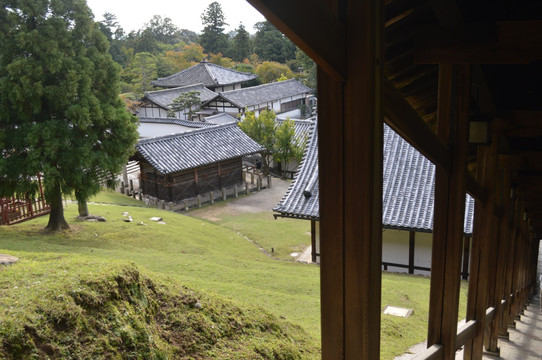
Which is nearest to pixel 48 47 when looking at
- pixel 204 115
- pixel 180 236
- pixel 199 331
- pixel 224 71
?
pixel 180 236

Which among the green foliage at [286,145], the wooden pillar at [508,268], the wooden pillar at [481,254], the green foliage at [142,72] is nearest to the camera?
the wooden pillar at [481,254]

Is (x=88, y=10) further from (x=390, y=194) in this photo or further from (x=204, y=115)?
(x=204, y=115)

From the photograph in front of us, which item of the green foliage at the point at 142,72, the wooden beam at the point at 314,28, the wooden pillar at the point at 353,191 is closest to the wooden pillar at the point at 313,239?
the wooden pillar at the point at 353,191

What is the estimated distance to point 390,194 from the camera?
13.8 m

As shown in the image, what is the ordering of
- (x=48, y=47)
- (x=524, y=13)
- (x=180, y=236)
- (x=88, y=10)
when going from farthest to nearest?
(x=180, y=236) → (x=88, y=10) → (x=48, y=47) → (x=524, y=13)

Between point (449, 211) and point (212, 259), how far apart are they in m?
8.94

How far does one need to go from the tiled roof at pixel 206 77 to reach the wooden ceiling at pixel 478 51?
38725 mm

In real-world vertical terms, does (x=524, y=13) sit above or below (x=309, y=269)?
above

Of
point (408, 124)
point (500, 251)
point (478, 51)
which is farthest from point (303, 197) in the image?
point (408, 124)

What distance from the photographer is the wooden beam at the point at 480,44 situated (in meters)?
2.99

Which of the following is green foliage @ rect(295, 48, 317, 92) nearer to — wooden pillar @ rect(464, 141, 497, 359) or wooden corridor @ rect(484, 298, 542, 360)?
wooden corridor @ rect(484, 298, 542, 360)

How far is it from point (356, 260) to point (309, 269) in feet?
35.9

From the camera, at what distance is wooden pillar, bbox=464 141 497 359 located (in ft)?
18.0

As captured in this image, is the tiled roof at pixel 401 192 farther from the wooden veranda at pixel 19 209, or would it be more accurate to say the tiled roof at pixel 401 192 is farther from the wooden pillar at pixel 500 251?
the wooden veranda at pixel 19 209
